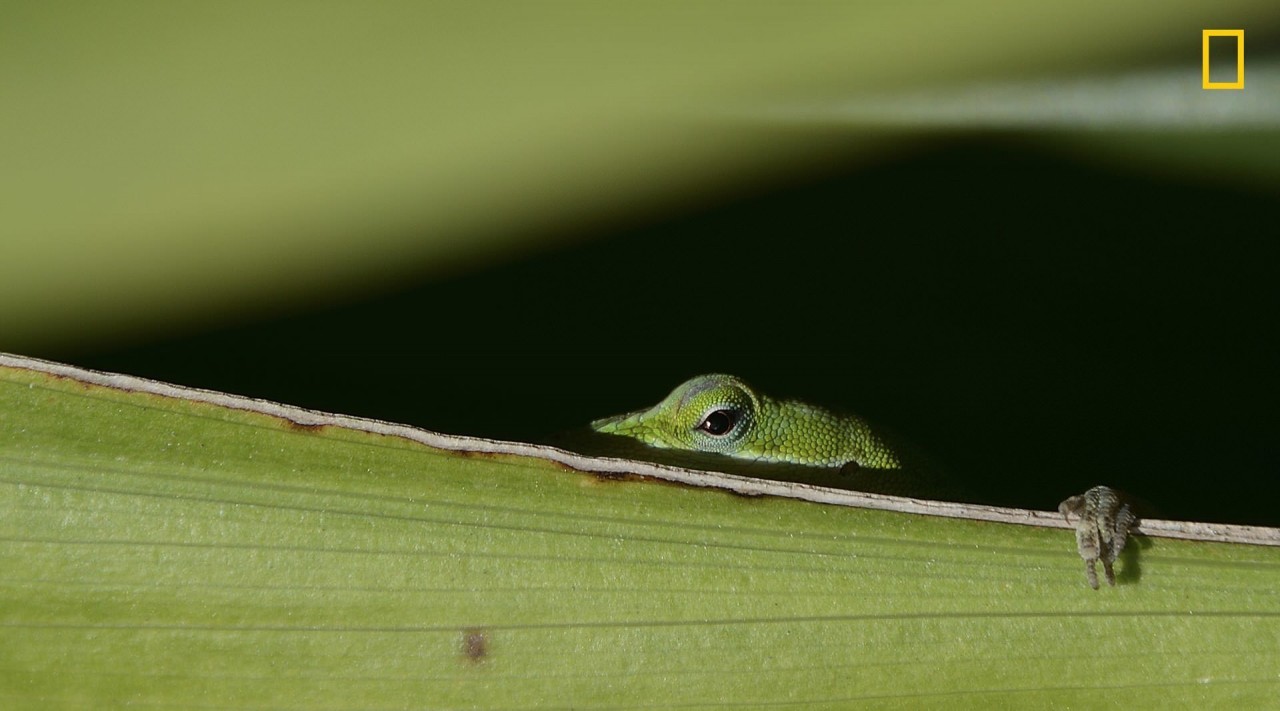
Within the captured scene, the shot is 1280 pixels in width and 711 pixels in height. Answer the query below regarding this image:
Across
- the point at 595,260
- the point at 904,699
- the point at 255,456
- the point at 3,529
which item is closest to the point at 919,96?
the point at 595,260

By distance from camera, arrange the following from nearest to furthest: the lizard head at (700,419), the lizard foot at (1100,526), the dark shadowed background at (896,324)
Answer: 1. the lizard foot at (1100,526)
2. the dark shadowed background at (896,324)
3. the lizard head at (700,419)

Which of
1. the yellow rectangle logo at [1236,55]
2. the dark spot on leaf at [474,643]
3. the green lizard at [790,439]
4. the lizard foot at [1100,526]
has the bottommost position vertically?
the dark spot on leaf at [474,643]

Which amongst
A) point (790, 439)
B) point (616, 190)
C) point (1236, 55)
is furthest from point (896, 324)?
point (616, 190)

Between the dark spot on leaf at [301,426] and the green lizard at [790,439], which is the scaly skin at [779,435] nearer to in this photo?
the green lizard at [790,439]

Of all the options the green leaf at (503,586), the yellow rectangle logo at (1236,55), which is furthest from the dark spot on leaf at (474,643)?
the yellow rectangle logo at (1236,55)

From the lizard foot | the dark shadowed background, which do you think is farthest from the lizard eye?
the lizard foot

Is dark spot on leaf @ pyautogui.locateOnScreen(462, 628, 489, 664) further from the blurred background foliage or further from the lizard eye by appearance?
the lizard eye

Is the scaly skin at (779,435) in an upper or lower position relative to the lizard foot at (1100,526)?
upper
